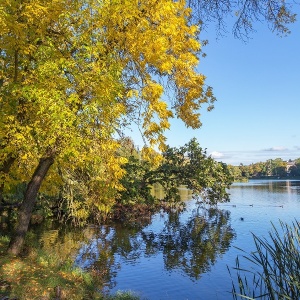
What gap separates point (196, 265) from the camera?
19.1 m

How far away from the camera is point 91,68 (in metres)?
9.06

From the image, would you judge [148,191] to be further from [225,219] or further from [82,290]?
[82,290]

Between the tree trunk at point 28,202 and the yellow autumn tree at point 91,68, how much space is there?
1508mm

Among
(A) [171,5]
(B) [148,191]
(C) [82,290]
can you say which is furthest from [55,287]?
(B) [148,191]

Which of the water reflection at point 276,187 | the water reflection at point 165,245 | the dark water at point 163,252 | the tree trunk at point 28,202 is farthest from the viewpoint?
the water reflection at point 276,187

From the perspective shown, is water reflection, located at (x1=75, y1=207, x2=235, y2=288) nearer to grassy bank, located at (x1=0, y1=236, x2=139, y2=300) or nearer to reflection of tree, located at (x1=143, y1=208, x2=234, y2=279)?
reflection of tree, located at (x1=143, y1=208, x2=234, y2=279)

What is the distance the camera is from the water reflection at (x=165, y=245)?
62.3ft

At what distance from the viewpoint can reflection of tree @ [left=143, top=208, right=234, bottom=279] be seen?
63.9ft

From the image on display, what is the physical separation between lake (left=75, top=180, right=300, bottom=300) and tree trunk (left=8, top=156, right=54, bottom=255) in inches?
177

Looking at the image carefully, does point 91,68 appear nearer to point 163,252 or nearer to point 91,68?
point 91,68

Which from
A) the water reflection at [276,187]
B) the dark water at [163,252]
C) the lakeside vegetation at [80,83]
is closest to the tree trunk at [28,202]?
the lakeside vegetation at [80,83]

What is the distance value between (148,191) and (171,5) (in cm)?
3127

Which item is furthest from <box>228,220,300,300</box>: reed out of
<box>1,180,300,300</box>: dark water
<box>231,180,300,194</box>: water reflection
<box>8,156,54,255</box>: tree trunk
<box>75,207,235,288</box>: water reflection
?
<box>231,180,300,194</box>: water reflection

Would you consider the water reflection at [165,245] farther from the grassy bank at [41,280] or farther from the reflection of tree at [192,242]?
the grassy bank at [41,280]
